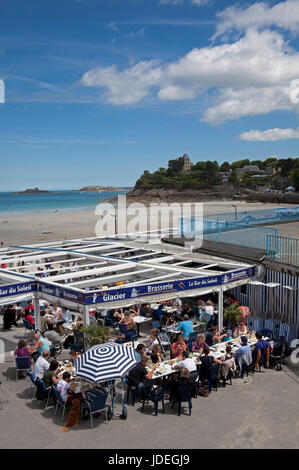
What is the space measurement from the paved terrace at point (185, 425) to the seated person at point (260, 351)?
0.78 metres

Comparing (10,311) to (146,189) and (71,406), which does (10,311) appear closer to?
(71,406)

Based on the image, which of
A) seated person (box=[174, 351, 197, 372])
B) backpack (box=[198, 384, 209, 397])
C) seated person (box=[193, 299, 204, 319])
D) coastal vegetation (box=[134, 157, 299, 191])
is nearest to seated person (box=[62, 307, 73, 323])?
seated person (box=[193, 299, 204, 319])

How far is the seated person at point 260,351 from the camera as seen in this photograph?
9.75 m

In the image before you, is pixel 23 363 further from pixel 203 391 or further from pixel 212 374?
pixel 212 374

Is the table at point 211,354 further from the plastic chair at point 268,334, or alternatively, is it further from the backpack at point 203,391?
the plastic chair at point 268,334

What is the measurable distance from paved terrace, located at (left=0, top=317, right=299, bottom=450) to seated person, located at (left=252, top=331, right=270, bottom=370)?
2.57 ft

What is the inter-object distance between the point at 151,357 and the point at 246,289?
5.91 metres

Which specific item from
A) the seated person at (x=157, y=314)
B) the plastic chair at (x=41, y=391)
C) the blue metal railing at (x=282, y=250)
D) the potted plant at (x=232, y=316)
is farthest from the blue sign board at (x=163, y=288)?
the plastic chair at (x=41, y=391)

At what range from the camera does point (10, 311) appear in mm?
13188

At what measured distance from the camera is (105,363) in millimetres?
7305

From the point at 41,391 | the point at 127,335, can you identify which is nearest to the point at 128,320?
the point at 127,335

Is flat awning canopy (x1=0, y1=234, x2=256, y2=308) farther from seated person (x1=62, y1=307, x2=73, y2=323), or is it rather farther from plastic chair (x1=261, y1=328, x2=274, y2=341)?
plastic chair (x1=261, y1=328, x2=274, y2=341)

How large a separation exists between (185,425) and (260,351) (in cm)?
315
